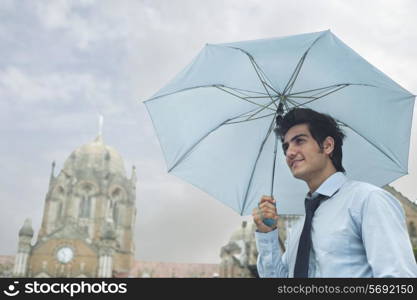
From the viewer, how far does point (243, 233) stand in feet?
170

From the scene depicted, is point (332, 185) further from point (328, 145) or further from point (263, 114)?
point (263, 114)

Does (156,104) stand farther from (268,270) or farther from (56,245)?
(56,245)

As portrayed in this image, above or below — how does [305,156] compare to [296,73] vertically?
below

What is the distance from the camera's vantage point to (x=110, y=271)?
53.1 metres

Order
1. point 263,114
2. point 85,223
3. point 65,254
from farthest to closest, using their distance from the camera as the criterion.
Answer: point 85,223
point 65,254
point 263,114

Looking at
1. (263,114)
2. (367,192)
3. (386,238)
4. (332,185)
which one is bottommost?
(386,238)

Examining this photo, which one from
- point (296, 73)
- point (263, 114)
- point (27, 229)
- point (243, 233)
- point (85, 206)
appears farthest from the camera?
point (85, 206)

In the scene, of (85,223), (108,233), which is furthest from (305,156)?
(85,223)

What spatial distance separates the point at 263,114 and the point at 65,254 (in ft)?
173

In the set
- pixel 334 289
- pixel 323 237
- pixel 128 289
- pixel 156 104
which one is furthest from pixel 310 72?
pixel 128 289

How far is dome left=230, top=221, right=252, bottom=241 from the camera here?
50844 mm

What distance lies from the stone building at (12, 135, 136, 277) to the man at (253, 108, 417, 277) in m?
52.1

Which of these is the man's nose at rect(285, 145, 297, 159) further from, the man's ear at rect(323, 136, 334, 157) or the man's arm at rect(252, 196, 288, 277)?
the man's arm at rect(252, 196, 288, 277)

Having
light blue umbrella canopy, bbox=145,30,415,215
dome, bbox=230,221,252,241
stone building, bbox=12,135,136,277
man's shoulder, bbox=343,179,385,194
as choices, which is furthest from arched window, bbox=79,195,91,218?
man's shoulder, bbox=343,179,385,194
